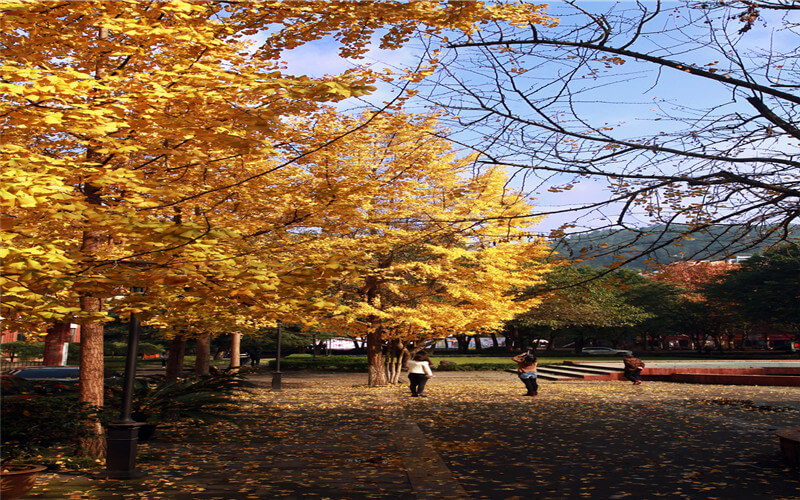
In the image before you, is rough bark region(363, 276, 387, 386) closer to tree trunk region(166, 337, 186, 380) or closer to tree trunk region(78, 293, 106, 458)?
tree trunk region(166, 337, 186, 380)

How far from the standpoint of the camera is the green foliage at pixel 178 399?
37.4 ft

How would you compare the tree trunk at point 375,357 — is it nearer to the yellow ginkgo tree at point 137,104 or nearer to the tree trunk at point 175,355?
the tree trunk at point 175,355

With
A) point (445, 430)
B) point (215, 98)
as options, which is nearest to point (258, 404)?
point (445, 430)

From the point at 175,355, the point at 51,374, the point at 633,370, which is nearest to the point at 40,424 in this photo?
the point at 175,355

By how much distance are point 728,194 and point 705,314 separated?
58166 millimetres

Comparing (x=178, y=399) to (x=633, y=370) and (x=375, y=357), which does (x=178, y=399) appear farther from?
(x=633, y=370)

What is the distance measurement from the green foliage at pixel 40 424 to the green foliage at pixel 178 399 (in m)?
0.99

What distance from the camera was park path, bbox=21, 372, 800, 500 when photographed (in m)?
6.96

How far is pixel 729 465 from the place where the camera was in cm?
812

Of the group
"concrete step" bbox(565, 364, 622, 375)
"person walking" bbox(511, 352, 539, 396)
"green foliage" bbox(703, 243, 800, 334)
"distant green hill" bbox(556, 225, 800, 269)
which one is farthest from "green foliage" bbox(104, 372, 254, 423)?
"green foliage" bbox(703, 243, 800, 334)

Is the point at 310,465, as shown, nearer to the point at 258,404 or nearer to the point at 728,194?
the point at 728,194

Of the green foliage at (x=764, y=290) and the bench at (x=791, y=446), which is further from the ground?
the green foliage at (x=764, y=290)

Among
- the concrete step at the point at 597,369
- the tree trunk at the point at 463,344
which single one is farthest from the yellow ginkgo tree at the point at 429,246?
the tree trunk at the point at 463,344

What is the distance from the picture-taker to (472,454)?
9.29 meters
